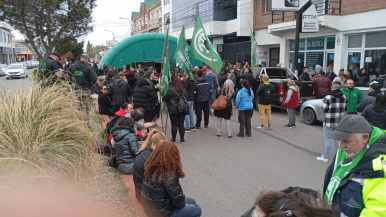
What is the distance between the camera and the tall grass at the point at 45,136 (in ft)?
13.4

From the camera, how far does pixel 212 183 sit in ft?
18.0

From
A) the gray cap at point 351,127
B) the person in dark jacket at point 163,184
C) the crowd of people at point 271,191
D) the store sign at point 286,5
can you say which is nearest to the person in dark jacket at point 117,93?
the crowd of people at point 271,191

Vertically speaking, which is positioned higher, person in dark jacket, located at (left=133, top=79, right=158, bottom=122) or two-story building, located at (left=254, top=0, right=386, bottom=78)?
two-story building, located at (left=254, top=0, right=386, bottom=78)

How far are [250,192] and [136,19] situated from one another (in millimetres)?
66487

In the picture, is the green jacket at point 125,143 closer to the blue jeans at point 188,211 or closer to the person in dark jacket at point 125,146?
the person in dark jacket at point 125,146

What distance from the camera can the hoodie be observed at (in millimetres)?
7859

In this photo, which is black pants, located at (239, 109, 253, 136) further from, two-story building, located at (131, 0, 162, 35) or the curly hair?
two-story building, located at (131, 0, 162, 35)

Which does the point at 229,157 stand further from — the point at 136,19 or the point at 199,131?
the point at 136,19

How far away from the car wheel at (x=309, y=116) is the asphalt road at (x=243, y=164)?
349mm

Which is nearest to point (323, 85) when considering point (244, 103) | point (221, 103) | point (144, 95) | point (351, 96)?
point (351, 96)

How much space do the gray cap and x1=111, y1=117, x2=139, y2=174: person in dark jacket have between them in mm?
3559

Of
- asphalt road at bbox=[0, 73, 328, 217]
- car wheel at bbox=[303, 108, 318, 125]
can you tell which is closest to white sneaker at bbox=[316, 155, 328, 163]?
asphalt road at bbox=[0, 73, 328, 217]

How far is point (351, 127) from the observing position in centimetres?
242

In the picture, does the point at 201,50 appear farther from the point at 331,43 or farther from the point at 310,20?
the point at 331,43
